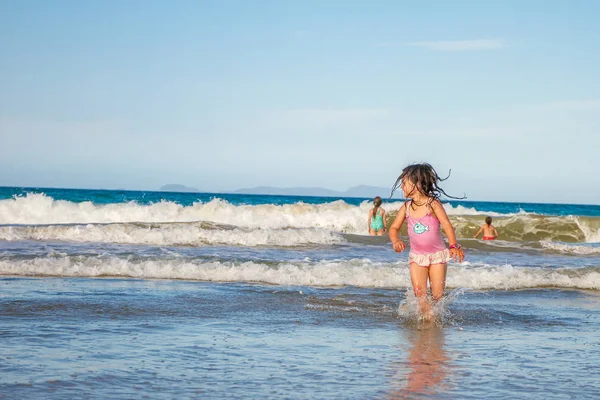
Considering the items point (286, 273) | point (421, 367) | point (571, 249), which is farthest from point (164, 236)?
point (421, 367)

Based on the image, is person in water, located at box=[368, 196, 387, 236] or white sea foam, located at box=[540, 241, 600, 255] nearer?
white sea foam, located at box=[540, 241, 600, 255]

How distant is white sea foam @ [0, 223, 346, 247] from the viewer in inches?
725

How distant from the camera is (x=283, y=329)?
6785 millimetres

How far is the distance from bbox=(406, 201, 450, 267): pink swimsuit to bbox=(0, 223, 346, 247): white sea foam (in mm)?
10886

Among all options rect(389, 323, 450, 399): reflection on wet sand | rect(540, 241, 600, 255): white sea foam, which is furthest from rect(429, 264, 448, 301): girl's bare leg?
rect(540, 241, 600, 255): white sea foam

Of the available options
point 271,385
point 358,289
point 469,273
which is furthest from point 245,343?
point 469,273

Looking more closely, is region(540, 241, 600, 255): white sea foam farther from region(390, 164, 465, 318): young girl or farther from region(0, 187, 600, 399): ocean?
region(390, 164, 465, 318): young girl

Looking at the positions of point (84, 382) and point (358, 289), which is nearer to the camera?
point (84, 382)

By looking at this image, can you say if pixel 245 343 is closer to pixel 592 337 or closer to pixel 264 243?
pixel 592 337

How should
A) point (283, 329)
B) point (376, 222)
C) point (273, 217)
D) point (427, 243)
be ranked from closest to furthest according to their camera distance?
point (283, 329), point (427, 243), point (376, 222), point (273, 217)

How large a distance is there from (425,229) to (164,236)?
484 inches

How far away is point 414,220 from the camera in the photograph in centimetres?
768

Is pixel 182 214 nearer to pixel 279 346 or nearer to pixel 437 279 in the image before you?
pixel 437 279

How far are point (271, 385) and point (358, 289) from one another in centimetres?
590
